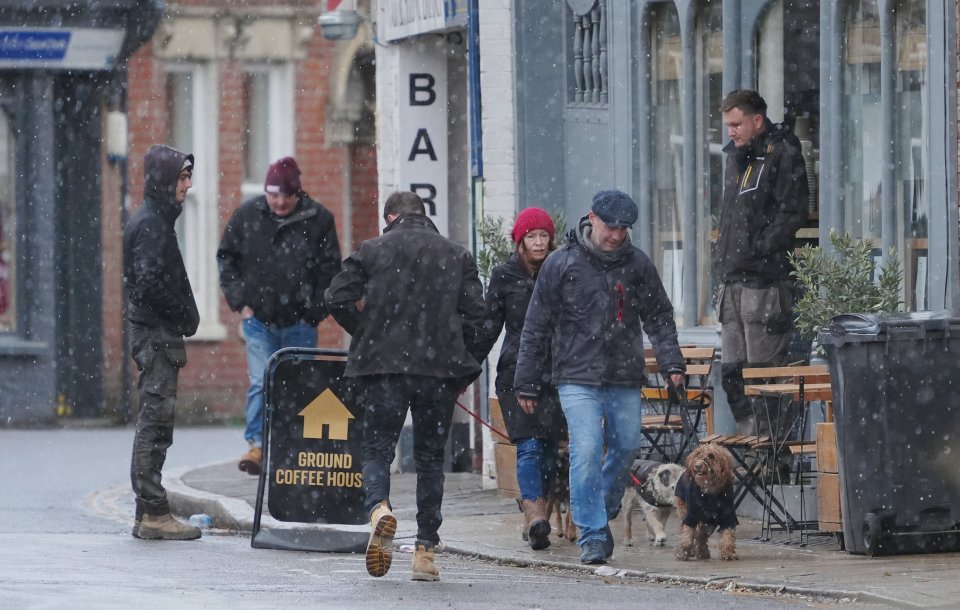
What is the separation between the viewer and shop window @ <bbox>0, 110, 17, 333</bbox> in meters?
22.7

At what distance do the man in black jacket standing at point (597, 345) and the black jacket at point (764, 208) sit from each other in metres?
1.35

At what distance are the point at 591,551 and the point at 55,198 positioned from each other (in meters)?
12.9

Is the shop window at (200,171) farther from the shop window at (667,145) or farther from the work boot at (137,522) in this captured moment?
the work boot at (137,522)

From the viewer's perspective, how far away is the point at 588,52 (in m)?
15.0

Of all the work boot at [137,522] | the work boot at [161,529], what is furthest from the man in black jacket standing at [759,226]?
the work boot at [137,522]

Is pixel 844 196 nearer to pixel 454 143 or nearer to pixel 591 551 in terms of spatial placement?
pixel 591 551

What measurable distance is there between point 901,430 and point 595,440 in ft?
4.89

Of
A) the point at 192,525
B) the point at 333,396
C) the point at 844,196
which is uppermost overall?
the point at 844,196

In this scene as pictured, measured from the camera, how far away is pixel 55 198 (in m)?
22.7

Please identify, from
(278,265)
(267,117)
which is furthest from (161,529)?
(267,117)

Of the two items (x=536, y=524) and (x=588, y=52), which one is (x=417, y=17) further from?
(x=536, y=524)

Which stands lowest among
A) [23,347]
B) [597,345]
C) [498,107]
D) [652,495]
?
[23,347]

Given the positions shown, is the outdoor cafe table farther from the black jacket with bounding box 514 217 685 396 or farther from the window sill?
the window sill

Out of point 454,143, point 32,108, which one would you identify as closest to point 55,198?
point 32,108
